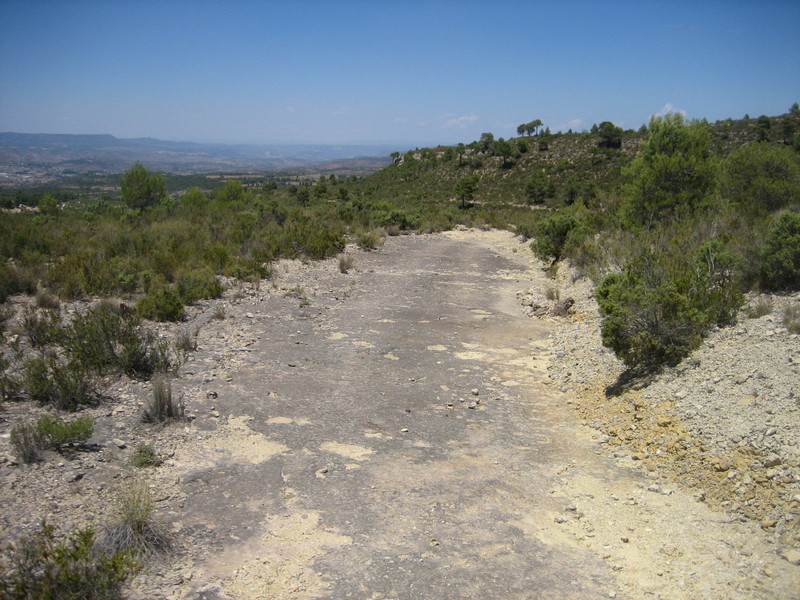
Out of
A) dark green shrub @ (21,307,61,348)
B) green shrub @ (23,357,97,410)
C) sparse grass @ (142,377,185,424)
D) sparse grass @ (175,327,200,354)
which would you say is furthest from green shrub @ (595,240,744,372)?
dark green shrub @ (21,307,61,348)

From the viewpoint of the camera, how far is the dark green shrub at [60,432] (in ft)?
17.4

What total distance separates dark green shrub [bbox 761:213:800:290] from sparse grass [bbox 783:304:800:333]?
1.44 m

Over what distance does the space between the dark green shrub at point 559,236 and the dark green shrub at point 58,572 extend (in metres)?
17.3

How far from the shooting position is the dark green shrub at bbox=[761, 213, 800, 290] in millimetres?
8586

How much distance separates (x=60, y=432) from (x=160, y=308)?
222 inches

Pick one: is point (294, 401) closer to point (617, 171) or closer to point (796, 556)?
point (796, 556)

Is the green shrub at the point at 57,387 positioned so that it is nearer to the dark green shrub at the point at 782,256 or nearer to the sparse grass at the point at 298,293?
the sparse grass at the point at 298,293

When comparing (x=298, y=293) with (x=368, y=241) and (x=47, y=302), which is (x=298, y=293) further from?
(x=368, y=241)

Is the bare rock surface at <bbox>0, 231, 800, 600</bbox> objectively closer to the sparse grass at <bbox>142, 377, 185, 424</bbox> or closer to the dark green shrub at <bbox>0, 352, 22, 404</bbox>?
the sparse grass at <bbox>142, 377, 185, 424</bbox>

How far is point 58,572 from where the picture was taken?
348 centimetres

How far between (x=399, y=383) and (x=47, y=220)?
18784mm

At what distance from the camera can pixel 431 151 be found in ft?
245

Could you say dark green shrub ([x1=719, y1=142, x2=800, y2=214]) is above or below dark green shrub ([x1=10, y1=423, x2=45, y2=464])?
above

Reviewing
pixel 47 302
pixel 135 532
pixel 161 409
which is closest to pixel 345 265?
pixel 47 302
